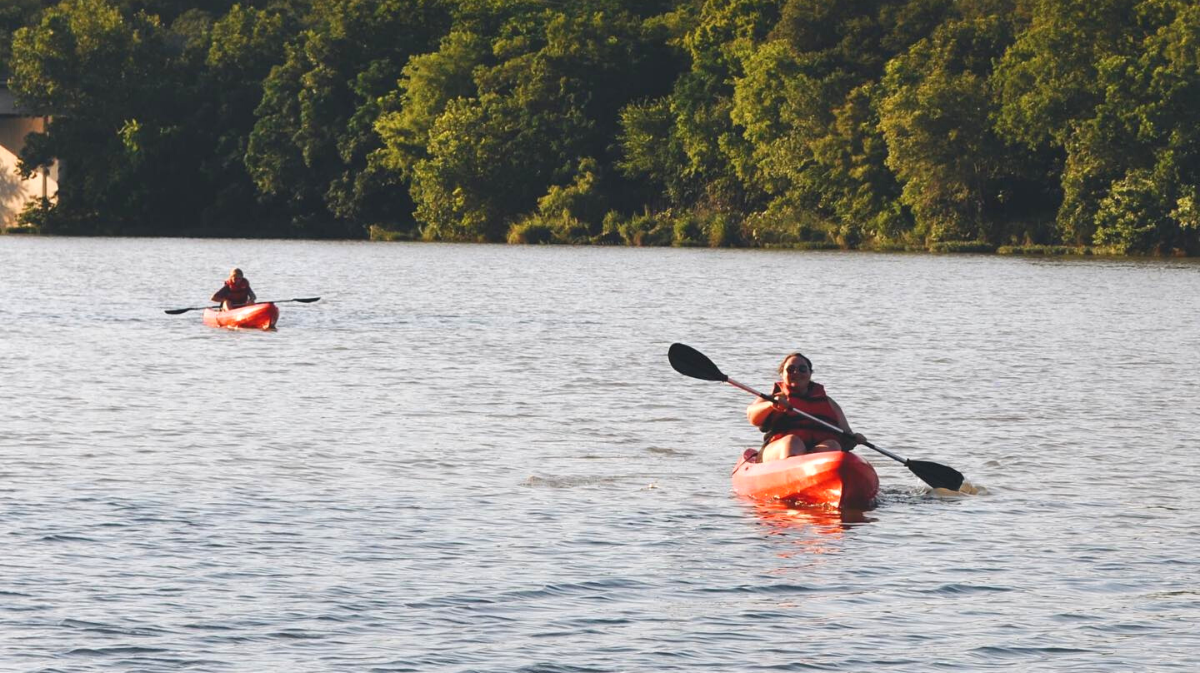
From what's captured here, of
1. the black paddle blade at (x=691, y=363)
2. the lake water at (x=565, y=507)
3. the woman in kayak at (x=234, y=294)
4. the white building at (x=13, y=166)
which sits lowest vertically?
the lake water at (x=565, y=507)

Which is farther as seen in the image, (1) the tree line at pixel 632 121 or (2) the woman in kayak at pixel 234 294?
(1) the tree line at pixel 632 121

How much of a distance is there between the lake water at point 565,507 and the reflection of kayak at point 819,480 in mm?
250

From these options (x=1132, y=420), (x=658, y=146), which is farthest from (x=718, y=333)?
(x=658, y=146)

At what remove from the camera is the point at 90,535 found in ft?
44.0

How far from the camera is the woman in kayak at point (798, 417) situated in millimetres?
15727

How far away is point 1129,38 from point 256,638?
67.2m

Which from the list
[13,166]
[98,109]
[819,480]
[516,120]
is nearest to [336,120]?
[516,120]

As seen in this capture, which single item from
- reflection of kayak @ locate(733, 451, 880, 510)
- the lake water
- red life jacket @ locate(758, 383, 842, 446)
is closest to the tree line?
the lake water

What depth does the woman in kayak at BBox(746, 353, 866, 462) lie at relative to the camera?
51.6 feet

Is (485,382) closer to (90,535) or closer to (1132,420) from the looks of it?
(1132,420)

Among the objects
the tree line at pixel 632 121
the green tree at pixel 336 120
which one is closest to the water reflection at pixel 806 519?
the tree line at pixel 632 121

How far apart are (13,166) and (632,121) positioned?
3458 centimetres

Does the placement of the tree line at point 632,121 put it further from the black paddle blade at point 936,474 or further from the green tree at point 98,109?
the black paddle blade at point 936,474

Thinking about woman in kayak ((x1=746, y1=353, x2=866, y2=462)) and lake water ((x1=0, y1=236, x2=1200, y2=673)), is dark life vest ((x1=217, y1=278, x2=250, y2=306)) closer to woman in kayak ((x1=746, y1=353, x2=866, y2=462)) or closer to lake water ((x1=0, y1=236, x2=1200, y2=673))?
lake water ((x1=0, y1=236, x2=1200, y2=673))
